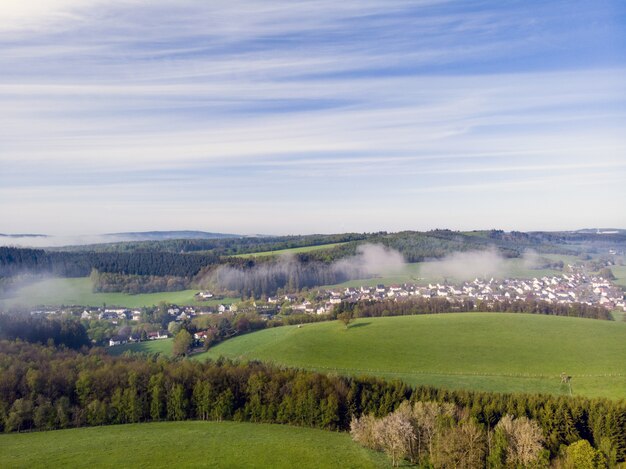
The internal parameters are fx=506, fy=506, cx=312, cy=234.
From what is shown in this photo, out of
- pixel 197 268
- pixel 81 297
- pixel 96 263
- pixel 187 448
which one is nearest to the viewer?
pixel 187 448

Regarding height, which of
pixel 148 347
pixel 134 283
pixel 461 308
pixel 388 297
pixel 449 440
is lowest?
pixel 148 347

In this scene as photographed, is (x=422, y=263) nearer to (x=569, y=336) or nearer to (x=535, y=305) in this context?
(x=535, y=305)

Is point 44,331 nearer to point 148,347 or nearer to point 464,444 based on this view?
point 148,347

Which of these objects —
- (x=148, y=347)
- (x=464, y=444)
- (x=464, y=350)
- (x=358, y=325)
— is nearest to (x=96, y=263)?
(x=148, y=347)

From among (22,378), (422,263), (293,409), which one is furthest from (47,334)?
(422,263)

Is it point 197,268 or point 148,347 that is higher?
point 197,268

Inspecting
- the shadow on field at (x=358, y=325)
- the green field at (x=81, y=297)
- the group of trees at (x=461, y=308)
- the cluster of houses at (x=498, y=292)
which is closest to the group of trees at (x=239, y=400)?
the shadow on field at (x=358, y=325)

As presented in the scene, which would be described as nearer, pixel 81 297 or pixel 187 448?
pixel 187 448
